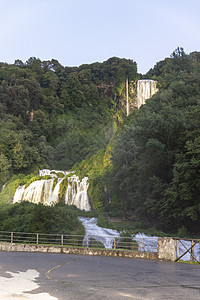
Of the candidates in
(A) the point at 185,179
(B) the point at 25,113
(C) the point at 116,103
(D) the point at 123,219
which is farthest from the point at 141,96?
(A) the point at 185,179

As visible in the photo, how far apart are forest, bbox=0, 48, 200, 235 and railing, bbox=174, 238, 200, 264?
3876mm

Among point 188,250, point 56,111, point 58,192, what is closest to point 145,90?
point 56,111

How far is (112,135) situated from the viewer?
293 feet

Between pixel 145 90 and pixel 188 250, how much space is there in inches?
3025

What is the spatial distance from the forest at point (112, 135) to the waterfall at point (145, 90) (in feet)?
12.8

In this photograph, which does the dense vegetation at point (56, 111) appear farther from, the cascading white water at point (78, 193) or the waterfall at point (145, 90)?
the cascading white water at point (78, 193)

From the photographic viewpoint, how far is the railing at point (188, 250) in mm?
13059

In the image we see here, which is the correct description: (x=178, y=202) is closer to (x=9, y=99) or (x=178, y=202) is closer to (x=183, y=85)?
(x=183, y=85)

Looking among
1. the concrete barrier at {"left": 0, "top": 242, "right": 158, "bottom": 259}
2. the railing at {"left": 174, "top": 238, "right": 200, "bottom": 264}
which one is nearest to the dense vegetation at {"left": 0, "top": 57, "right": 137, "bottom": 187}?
the railing at {"left": 174, "top": 238, "right": 200, "bottom": 264}

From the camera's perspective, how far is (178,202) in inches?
1277

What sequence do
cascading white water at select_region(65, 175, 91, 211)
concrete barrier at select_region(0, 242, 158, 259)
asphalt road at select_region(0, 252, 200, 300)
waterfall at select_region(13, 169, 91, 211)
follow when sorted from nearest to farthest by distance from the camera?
asphalt road at select_region(0, 252, 200, 300), concrete barrier at select_region(0, 242, 158, 259), cascading white water at select_region(65, 175, 91, 211), waterfall at select_region(13, 169, 91, 211)

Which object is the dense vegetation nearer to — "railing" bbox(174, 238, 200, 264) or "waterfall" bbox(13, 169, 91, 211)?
"waterfall" bbox(13, 169, 91, 211)

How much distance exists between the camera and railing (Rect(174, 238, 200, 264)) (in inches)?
514

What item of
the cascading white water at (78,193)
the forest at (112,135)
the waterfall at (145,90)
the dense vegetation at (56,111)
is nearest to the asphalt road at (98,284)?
the forest at (112,135)
